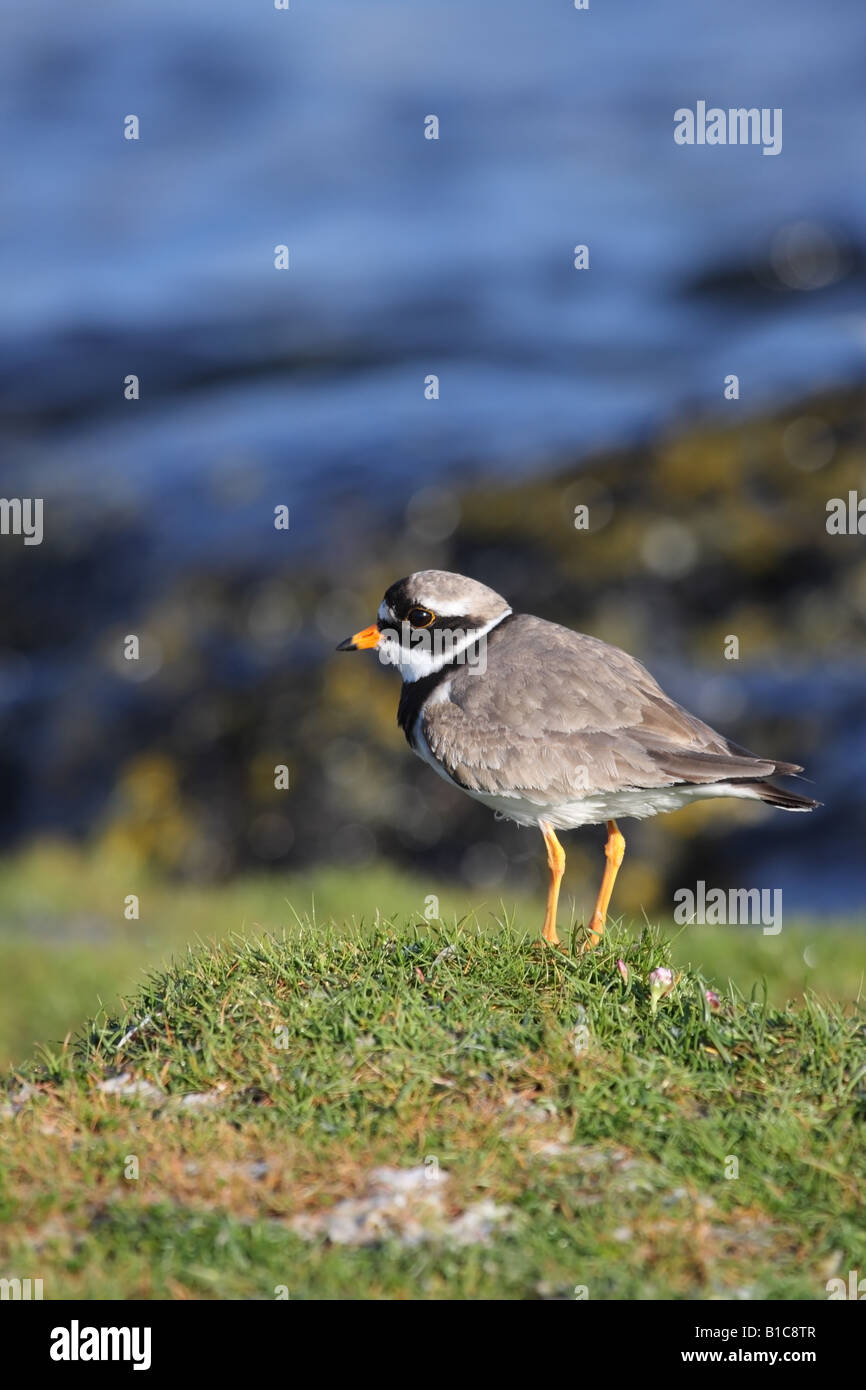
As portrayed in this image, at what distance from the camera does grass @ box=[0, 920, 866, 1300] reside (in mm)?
5254

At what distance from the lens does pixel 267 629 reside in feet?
58.2

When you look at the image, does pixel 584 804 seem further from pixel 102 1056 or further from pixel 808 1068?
pixel 102 1056

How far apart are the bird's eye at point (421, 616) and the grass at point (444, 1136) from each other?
7.84 ft

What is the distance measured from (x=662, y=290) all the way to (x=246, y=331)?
341 inches

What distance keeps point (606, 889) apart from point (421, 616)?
1974 millimetres

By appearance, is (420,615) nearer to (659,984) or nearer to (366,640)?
(366,640)

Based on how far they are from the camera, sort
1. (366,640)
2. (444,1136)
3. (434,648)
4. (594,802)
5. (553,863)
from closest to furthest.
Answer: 1. (444,1136)
2. (594,802)
3. (553,863)
4. (434,648)
5. (366,640)

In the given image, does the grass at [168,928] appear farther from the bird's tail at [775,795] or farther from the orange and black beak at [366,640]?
the bird's tail at [775,795]

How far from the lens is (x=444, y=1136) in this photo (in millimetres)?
5809

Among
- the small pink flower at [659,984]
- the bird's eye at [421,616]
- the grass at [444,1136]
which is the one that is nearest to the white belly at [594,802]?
the bird's eye at [421,616]

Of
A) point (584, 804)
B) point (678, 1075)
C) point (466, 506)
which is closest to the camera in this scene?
point (678, 1075)

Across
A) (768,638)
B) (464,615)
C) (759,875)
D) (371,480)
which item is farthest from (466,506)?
(464,615)

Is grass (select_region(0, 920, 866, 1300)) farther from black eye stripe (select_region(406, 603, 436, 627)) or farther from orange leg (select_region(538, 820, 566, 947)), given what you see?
black eye stripe (select_region(406, 603, 436, 627))

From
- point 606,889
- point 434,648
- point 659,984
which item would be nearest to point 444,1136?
point 659,984
